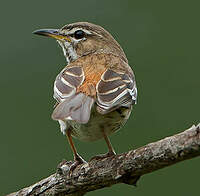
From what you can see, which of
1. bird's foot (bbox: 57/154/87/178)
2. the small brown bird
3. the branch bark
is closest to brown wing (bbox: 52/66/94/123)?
the small brown bird

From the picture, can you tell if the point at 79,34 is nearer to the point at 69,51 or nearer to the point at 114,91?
the point at 69,51

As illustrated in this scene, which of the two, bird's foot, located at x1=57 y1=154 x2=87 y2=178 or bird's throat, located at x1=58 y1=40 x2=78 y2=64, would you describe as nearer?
bird's foot, located at x1=57 y1=154 x2=87 y2=178

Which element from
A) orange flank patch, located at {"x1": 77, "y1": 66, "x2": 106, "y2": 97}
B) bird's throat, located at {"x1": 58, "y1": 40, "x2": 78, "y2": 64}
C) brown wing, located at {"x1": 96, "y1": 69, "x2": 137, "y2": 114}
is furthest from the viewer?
bird's throat, located at {"x1": 58, "y1": 40, "x2": 78, "y2": 64}

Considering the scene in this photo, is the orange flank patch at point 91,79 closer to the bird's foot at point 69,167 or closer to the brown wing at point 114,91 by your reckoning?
the brown wing at point 114,91

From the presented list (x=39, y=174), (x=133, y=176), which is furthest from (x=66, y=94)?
(x=39, y=174)

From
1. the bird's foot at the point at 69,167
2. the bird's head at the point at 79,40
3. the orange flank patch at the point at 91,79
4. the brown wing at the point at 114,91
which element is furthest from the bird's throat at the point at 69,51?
the bird's foot at the point at 69,167

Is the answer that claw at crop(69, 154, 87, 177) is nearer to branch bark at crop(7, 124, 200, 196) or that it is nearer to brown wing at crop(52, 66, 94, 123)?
branch bark at crop(7, 124, 200, 196)

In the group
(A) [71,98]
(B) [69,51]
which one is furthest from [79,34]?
(A) [71,98]
